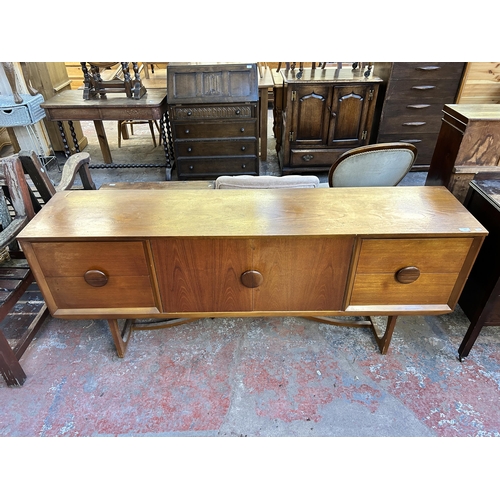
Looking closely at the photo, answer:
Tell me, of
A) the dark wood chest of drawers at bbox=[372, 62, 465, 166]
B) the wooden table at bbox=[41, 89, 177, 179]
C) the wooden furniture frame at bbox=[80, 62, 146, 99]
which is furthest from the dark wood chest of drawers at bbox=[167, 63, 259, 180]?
the dark wood chest of drawers at bbox=[372, 62, 465, 166]

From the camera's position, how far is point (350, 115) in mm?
3051

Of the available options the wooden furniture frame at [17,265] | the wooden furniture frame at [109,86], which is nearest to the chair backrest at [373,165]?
the wooden furniture frame at [17,265]

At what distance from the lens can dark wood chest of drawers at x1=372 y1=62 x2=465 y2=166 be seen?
114 inches

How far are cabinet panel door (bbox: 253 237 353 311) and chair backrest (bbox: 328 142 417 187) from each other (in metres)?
0.59

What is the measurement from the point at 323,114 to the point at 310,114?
4.3 inches

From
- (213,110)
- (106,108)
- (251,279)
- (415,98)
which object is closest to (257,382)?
(251,279)

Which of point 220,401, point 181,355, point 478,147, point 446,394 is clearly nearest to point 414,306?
point 446,394

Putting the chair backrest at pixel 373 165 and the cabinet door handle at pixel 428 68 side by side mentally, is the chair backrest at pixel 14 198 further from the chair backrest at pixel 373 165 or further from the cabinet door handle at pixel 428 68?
the cabinet door handle at pixel 428 68

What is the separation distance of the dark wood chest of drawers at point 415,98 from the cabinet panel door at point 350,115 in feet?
0.51

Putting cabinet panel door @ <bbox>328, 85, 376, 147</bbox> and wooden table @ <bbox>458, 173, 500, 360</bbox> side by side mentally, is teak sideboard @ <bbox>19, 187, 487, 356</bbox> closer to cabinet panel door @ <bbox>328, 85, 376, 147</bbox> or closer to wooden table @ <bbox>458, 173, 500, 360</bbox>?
wooden table @ <bbox>458, 173, 500, 360</bbox>

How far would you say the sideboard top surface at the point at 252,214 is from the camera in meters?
1.24

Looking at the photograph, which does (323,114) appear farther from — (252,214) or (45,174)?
(45,174)

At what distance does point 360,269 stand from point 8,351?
145 cm

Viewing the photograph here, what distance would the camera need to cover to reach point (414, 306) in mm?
1437
